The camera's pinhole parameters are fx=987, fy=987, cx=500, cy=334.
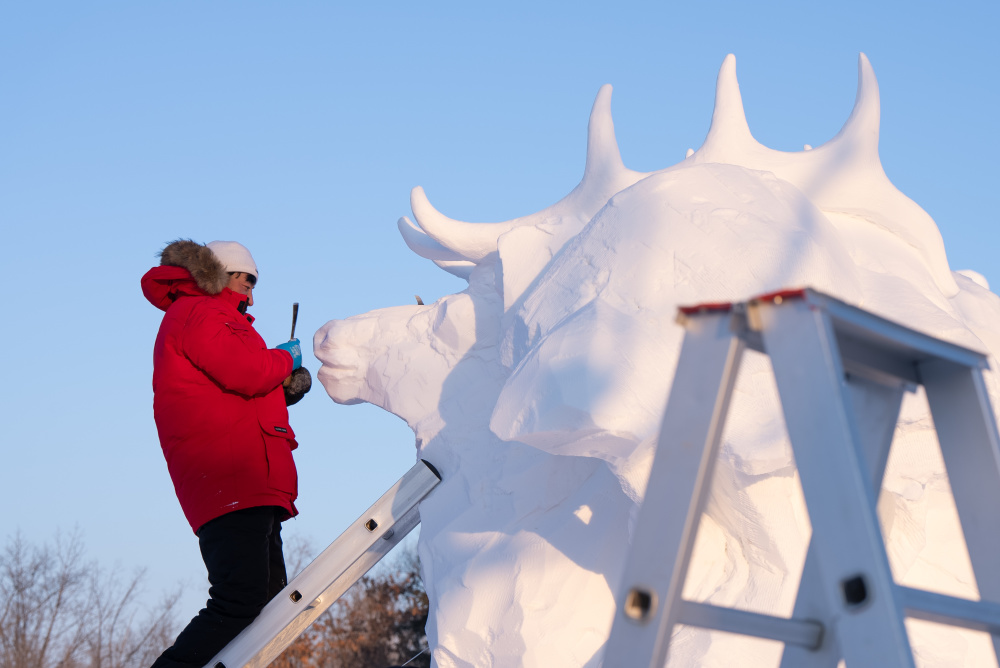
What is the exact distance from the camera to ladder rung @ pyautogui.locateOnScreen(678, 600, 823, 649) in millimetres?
1184

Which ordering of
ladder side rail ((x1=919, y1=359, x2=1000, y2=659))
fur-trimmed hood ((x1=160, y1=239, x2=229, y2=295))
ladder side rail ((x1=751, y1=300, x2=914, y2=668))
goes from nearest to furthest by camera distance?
ladder side rail ((x1=751, y1=300, x2=914, y2=668))
ladder side rail ((x1=919, y1=359, x2=1000, y2=659))
fur-trimmed hood ((x1=160, y1=239, x2=229, y2=295))

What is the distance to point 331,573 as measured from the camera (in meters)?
3.37

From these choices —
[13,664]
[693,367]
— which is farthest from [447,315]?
[13,664]

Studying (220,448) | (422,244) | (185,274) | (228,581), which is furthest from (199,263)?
(422,244)

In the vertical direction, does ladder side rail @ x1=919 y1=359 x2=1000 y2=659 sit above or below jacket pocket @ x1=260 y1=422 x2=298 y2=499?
below

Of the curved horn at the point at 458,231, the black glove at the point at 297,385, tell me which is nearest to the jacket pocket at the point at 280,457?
the black glove at the point at 297,385

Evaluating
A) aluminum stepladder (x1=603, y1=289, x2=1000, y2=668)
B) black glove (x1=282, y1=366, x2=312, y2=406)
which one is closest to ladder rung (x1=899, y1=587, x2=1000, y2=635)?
aluminum stepladder (x1=603, y1=289, x2=1000, y2=668)

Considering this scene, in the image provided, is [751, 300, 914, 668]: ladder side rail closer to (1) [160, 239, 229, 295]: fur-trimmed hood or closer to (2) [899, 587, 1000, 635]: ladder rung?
(2) [899, 587, 1000, 635]: ladder rung

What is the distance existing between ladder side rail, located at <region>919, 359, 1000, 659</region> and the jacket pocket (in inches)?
85.2

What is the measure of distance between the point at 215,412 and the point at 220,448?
0.38ft

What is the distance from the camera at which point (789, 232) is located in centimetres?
280

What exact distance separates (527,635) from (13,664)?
6823 mm

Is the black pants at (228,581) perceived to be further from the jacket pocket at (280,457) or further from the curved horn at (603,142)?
the curved horn at (603,142)

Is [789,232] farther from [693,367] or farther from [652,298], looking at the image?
[693,367]
